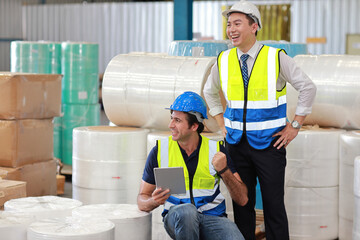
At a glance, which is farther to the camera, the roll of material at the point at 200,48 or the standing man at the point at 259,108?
the roll of material at the point at 200,48

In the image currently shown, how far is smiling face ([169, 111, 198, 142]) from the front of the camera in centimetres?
326

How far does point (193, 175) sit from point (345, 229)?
1.64 meters

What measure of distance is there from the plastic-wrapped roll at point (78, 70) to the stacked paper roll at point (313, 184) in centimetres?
414

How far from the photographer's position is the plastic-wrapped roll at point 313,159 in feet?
14.4

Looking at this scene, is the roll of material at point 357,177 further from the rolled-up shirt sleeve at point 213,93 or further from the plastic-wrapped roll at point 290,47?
the plastic-wrapped roll at point 290,47

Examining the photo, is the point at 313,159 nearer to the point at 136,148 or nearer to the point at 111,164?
the point at 136,148

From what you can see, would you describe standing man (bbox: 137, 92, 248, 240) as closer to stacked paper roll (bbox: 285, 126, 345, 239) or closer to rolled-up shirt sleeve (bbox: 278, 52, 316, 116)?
rolled-up shirt sleeve (bbox: 278, 52, 316, 116)

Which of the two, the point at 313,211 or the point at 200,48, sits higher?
the point at 200,48

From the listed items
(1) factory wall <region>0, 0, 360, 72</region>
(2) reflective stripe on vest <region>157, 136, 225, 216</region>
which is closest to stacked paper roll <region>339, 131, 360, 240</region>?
(2) reflective stripe on vest <region>157, 136, 225, 216</region>

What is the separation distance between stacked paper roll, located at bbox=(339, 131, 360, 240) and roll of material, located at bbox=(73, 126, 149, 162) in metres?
1.48

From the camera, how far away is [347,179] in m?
4.32

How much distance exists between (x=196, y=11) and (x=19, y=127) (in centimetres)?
767

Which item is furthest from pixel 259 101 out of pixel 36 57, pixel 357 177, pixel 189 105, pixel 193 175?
pixel 36 57

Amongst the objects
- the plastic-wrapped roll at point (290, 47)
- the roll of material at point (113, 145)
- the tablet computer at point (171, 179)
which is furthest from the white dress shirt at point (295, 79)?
the plastic-wrapped roll at point (290, 47)
